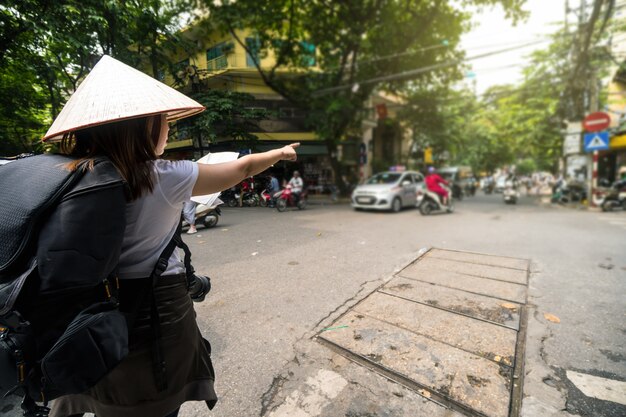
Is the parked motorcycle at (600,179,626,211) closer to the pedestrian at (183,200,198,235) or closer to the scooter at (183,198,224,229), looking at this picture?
the scooter at (183,198,224,229)

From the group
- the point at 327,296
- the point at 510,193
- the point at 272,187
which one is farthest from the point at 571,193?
the point at 272,187

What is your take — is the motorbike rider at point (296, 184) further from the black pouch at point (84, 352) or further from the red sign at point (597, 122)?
the red sign at point (597, 122)

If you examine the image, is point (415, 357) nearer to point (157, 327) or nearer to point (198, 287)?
point (198, 287)

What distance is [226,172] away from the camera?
1.08 m

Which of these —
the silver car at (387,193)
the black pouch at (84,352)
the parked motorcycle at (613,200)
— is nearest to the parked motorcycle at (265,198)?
the black pouch at (84,352)

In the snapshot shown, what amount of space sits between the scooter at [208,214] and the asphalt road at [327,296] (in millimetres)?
39

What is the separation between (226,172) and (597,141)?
12.4 meters

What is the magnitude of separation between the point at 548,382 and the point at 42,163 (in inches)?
111

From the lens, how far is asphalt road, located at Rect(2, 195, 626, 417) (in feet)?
5.79

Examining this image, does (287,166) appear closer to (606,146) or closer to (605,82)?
(606,146)

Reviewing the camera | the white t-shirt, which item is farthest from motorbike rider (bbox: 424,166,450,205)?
the white t-shirt

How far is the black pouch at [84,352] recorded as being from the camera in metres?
0.78

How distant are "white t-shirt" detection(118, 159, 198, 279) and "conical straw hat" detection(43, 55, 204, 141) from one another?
17 centimetres

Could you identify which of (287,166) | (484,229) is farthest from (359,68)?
(287,166)
